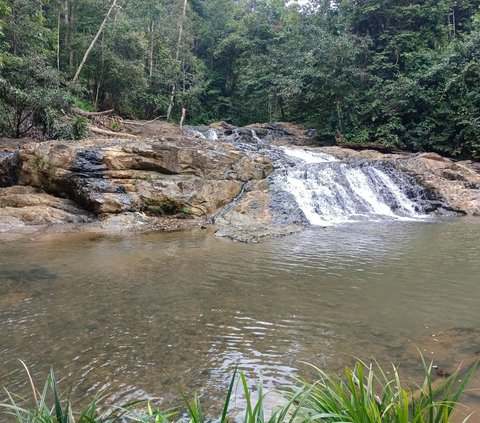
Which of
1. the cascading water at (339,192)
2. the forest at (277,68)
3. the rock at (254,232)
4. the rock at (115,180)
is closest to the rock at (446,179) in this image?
the cascading water at (339,192)

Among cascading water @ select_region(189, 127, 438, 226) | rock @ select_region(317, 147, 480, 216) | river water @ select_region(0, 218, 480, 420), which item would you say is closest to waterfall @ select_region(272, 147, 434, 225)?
cascading water @ select_region(189, 127, 438, 226)

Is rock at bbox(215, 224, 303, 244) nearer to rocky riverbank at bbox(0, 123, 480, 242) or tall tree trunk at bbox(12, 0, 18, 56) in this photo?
rocky riverbank at bbox(0, 123, 480, 242)

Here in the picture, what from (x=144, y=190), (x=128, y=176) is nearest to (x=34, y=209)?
(x=128, y=176)

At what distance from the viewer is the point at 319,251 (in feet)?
24.8

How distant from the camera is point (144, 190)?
38.7 ft

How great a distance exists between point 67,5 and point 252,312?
935 inches

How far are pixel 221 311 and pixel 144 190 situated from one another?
7900 millimetres

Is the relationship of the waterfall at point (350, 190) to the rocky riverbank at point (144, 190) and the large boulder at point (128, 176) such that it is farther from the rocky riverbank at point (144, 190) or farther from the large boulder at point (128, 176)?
the large boulder at point (128, 176)

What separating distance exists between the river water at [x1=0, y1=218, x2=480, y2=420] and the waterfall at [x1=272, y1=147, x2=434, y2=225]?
4.41 meters

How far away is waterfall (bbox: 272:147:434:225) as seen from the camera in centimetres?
1246

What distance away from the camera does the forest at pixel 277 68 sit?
50.6 ft

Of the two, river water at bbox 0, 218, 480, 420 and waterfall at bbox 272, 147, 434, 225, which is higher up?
waterfall at bbox 272, 147, 434, 225

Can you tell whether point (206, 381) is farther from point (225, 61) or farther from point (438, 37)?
point (225, 61)

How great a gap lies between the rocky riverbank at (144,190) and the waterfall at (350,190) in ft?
2.05
